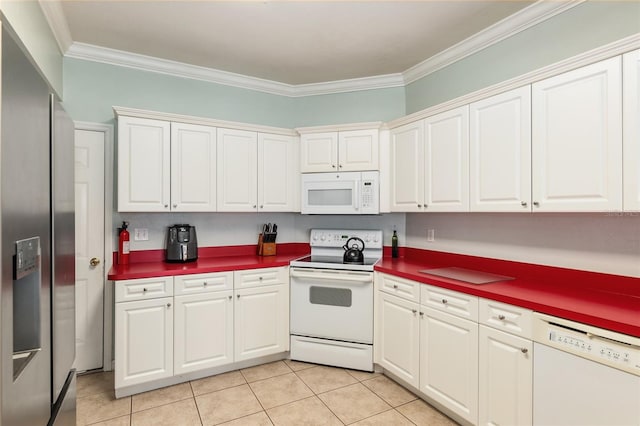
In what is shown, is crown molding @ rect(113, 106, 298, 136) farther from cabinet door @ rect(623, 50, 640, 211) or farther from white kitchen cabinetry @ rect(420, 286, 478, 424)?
cabinet door @ rect(623, 50, 640, 211)

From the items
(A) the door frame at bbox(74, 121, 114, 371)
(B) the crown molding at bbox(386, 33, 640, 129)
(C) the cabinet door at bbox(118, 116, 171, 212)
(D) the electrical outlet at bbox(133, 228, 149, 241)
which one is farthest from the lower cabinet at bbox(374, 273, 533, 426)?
(A) the door frame at bbox(74, 121, 114, 371)

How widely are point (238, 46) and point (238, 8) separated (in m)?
0.54

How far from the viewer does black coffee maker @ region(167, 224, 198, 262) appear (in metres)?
3.00

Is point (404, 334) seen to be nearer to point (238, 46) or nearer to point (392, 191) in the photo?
point (392, 191)

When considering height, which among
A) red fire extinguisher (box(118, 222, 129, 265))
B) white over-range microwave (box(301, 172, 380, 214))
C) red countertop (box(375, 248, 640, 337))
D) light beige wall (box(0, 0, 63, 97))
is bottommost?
red countertop (box(375, 248, 640, 337))

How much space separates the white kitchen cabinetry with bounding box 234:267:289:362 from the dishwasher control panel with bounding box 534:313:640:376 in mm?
1998

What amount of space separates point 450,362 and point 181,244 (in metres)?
2.30

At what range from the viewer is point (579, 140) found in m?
1.81

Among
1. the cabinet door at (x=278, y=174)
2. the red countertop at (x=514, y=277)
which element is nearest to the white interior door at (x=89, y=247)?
the red countertop at (x=514, y=277)

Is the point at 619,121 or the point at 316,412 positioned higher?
the point at 619,121

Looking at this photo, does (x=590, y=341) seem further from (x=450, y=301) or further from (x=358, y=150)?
(x=358, y=150)

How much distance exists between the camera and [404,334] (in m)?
2.58

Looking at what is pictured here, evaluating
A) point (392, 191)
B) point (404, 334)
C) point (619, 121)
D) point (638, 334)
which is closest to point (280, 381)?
point (404, 334)

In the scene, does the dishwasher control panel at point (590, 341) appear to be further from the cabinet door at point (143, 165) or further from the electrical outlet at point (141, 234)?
the electrical outlet at point (141, 234)
